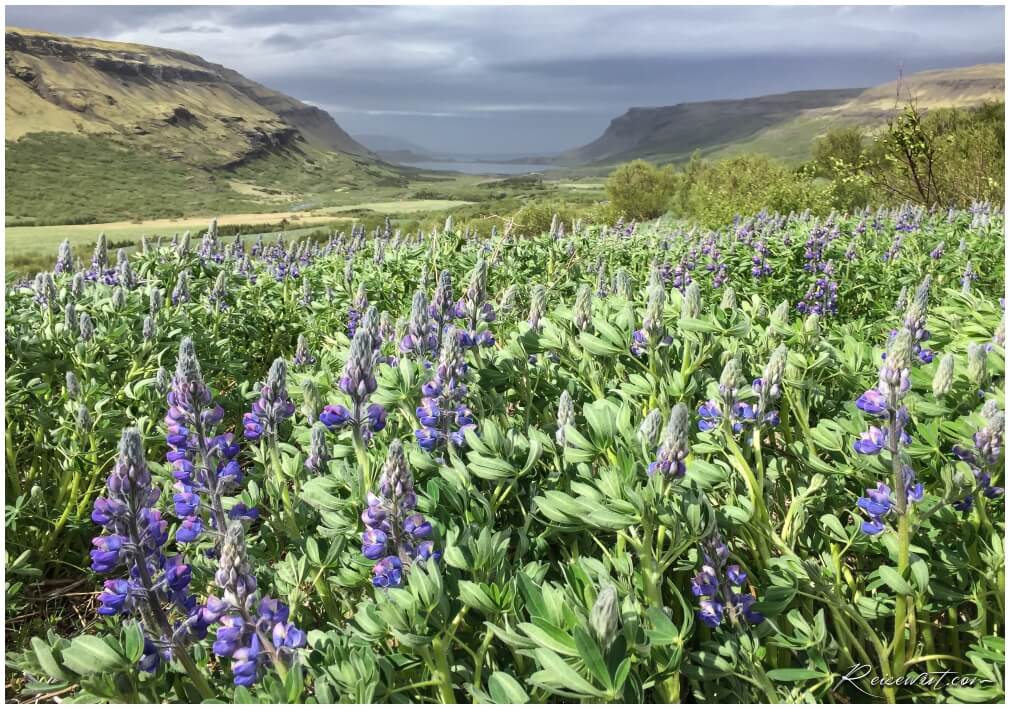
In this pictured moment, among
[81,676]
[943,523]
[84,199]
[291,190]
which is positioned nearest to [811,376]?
[943,523]

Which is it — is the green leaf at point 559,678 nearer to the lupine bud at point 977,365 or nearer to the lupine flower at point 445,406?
the lupine flower at point 445,406

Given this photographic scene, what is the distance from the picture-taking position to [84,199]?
3819 cm

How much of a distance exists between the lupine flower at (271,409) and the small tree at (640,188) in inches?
1423

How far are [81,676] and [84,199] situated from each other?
149 ft

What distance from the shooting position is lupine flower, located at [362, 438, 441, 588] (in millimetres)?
1479

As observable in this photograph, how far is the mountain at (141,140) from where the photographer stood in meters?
43.7

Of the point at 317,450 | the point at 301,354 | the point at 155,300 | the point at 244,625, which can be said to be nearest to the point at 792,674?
the point at 244,625

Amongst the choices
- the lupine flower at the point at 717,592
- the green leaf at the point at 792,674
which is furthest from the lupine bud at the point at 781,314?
the green leaf at the point at 792,674

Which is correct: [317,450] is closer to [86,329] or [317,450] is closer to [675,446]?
[675,446]

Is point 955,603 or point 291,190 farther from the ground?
point 291,190

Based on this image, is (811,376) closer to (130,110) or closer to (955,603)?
(955,603)

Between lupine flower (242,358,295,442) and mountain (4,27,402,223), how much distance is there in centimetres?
3376

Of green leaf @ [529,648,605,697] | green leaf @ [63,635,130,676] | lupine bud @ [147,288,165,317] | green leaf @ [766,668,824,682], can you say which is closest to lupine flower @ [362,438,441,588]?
green leaf @ [529,648,605,697]

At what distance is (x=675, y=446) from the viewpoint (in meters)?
1.41
